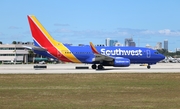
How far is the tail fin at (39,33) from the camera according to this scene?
47.4 m

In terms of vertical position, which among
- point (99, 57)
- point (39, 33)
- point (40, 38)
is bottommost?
point (99, 57)

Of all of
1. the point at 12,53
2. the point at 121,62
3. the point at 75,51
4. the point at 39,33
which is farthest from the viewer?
the point at 12,53

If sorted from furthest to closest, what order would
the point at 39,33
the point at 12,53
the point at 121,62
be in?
the point at 12,53, the point at 39,33, the point at 121,62

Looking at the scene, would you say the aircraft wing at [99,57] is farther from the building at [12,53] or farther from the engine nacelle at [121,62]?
the building at [12,53]

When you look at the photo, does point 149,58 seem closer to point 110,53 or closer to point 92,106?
point 110,53

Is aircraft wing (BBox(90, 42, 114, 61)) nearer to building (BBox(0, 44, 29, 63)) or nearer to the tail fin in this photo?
the tail fin

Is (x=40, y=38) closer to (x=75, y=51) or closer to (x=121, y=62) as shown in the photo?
(x=75, y=51)

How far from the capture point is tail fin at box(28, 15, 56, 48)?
156 ft

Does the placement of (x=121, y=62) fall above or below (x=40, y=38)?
below

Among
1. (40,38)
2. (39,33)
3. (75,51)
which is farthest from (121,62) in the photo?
(39,33)

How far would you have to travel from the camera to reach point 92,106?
1431 centimetres

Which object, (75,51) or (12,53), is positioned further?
(12,53)

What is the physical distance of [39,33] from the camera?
47.5m

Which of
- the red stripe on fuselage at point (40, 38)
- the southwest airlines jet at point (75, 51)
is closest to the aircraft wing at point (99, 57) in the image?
the southwest airlines jet at point (75, 51)
